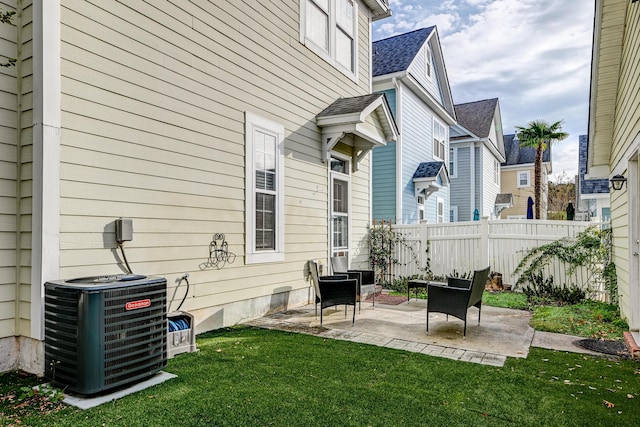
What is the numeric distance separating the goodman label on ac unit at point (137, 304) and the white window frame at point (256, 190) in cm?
244

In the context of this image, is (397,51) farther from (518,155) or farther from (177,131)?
(518,155)

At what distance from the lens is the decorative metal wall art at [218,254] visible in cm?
520

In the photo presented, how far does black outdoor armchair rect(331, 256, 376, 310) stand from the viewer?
7012mm

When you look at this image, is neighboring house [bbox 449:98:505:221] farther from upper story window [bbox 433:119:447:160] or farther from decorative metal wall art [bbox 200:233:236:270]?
decorative metal wall art [bbox 200:233:236:270]

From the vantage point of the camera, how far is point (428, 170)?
43.7 ft

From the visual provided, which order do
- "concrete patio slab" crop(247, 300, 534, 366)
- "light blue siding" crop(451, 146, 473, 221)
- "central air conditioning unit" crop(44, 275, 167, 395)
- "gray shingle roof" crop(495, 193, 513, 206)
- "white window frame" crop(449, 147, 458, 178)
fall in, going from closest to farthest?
"central air conditioning unit" crop(44, 275, 167, 395)
"concrete patio slab" crop(247, 300, 534, 366)
"light blue siding" crop(451, 146, 473, 221)
"white window frame" crop(449, 147, 458, 178)
"gray shingle roof" crop(495, 193, 513, 206)

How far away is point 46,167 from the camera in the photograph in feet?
11.3

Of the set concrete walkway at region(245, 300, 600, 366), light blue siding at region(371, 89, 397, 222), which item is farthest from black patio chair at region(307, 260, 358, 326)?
light blue siding at region(371, 89, 397, 222)

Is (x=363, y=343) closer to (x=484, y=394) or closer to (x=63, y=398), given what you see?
(x=484, y=394)

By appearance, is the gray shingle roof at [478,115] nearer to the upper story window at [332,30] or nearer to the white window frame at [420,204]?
the white window frame at [420,204]

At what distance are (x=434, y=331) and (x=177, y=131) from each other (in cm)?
431

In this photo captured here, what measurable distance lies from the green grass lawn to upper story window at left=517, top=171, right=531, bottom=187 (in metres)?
27.5

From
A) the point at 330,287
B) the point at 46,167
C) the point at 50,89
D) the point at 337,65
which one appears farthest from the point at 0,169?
the point at 337,65

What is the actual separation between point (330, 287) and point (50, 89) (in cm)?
408
